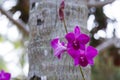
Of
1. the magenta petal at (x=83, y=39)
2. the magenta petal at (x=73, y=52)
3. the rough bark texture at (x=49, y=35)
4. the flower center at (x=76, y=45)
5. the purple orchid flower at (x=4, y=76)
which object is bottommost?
the purple orchid flower at (x=4, y=76)

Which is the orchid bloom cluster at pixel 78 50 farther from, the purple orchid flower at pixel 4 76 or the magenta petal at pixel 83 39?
the purple orchid flower at pixel 4 76

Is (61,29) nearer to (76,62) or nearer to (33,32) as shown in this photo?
(33,32)

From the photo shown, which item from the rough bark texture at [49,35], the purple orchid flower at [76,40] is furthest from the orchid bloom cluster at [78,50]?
the rough bark texture at [49,35]

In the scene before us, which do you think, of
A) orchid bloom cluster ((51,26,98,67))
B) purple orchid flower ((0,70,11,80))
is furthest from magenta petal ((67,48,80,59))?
purple orchid flower ((0,70,11,80))

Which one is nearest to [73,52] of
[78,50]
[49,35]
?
[78,50]

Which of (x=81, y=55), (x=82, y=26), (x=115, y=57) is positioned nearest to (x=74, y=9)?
(x=82, y=26)
